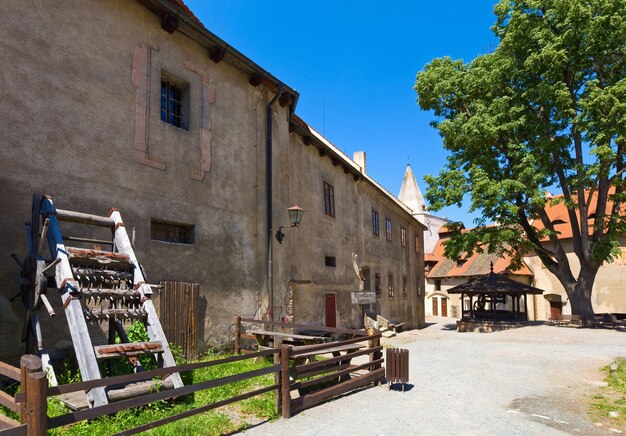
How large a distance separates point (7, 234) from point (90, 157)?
1.89 m

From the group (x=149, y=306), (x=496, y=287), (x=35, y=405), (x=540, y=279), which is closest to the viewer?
(x=35, y=405)

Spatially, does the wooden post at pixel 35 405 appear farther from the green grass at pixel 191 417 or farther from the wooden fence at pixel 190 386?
the green grass at pixel 191 417

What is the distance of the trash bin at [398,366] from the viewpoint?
8008mm

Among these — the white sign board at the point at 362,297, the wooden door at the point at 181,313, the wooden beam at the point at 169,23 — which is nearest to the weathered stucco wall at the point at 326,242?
the white sign board at the point at 362,297

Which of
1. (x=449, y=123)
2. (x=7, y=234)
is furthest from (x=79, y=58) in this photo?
(x=449, y=123)

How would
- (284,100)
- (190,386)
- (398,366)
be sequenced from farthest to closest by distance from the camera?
(284,100)
(398,366)
(190,386)

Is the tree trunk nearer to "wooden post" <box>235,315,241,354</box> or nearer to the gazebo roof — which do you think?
the gazebo roof

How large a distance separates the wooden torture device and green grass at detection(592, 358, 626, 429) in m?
6.02

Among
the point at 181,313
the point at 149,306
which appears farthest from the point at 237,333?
the point at 149,306

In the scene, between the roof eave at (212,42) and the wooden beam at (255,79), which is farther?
the wooden beam at (255,79)

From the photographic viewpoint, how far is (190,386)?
505 cm

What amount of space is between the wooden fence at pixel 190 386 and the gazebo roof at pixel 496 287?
17.7 m

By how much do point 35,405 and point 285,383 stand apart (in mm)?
3397

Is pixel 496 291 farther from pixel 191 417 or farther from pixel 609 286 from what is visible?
pixel 191 417
